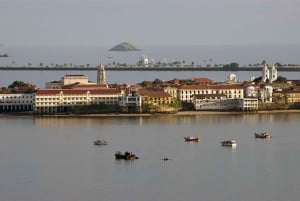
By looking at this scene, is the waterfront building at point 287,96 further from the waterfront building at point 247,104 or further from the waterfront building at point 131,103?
the waterfront building at point 131,103

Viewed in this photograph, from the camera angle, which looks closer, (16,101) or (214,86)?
(16,101)

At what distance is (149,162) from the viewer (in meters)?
16.9

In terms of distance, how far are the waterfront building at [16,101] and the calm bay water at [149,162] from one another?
3.44m

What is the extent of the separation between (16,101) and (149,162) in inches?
399

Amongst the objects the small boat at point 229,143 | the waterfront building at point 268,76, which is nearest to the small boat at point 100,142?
the small boat at point 229,143

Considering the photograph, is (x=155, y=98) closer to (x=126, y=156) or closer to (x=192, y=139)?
(x=192, y=139)

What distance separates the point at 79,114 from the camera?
82.9 feet

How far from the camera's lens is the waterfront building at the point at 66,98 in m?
25.8

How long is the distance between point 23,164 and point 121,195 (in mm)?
2698

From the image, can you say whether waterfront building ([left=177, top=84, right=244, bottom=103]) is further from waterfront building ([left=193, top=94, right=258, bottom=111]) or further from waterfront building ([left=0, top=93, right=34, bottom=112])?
waterfront building ([left=0, top=93, right=34, bottom=112])

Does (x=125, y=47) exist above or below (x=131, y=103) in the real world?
above

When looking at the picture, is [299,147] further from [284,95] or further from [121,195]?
[284,95]

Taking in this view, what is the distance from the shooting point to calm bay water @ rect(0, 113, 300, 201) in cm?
1448

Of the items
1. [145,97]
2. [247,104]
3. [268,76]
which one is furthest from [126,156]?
[268,76]
